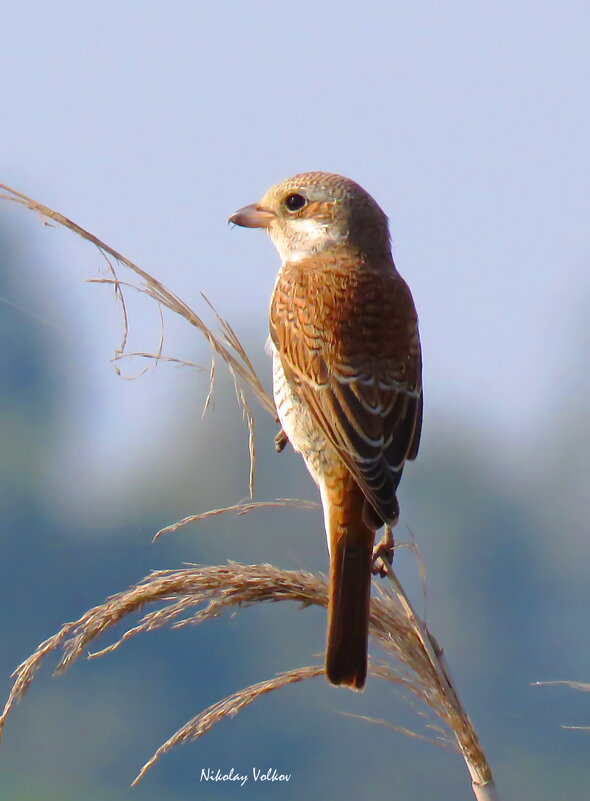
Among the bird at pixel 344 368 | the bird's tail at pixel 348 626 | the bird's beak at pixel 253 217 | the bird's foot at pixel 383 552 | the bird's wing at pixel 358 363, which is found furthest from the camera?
the bird's beak at pixel 253 217

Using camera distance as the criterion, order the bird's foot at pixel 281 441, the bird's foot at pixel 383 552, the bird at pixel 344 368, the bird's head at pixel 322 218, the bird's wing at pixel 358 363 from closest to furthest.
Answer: the bird at pixel 344 368 → the bird's foot at pixel 383 552 → the bird's wing at pixel 358 363 → the bird's foot at pixel 281 441 → the bird's head at pixel 322 218

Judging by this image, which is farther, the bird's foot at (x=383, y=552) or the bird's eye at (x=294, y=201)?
the bird's eye at (x=294, y=201)

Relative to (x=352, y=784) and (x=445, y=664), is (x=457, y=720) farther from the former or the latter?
(x=352, y=784)

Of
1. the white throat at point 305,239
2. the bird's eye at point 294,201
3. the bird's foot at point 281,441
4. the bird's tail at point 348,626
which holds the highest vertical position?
the bird's eye at point 294,201

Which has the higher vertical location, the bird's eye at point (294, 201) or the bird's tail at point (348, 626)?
the bird's eye at point (294, 201)

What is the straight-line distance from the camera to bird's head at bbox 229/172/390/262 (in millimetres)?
4445

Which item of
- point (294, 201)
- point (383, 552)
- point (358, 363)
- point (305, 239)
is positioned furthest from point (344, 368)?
point (294, 201)

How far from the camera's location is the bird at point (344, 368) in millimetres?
3518

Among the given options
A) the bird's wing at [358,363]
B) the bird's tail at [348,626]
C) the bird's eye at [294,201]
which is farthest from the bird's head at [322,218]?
the bird's tail at [348,626]

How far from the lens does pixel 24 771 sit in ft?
182

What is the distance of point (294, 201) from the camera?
456 cm

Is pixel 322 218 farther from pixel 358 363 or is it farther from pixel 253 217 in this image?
pixel 358 363

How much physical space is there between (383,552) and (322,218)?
1.19 metres

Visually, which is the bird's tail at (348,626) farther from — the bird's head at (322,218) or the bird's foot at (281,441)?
the bird's head at (322,218)
